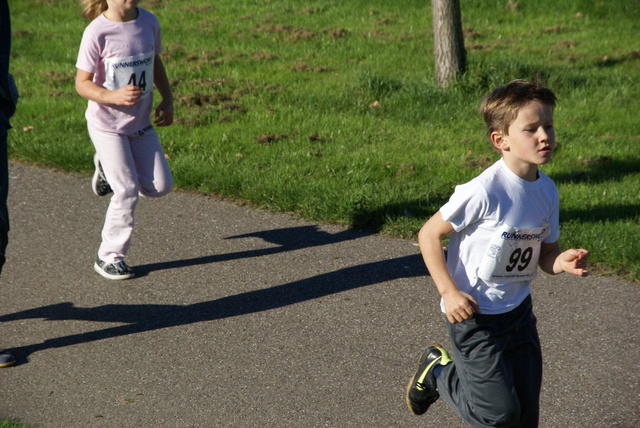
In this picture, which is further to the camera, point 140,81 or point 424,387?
point 140,81

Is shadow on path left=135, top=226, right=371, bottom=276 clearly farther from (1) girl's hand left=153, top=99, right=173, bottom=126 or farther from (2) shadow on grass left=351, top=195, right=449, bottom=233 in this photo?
(1) girl's hand left=153, top=99, right=173, bottom=126

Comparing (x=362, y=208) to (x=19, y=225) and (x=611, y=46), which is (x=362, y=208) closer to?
→ (x=19, y=225)

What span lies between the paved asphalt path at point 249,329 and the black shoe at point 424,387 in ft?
0.31

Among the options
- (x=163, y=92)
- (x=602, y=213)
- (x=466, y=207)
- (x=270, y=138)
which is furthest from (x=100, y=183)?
(x=602, y=213)

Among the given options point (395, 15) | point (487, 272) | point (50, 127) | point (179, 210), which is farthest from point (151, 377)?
point (395, 15)

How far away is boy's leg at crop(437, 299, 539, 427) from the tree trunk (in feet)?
20.5

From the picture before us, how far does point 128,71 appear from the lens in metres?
5.16

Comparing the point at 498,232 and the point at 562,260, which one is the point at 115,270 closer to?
the point at 498,232

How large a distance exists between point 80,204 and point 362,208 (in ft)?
7.44

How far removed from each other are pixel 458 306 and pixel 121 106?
9.87 feet

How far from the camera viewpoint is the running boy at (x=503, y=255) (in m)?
3.13

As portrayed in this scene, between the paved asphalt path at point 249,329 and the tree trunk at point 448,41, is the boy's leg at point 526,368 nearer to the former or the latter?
the paved asphalt path at point 249,329

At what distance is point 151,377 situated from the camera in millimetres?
4129

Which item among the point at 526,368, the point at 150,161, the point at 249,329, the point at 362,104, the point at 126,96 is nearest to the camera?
the point at 526,368
